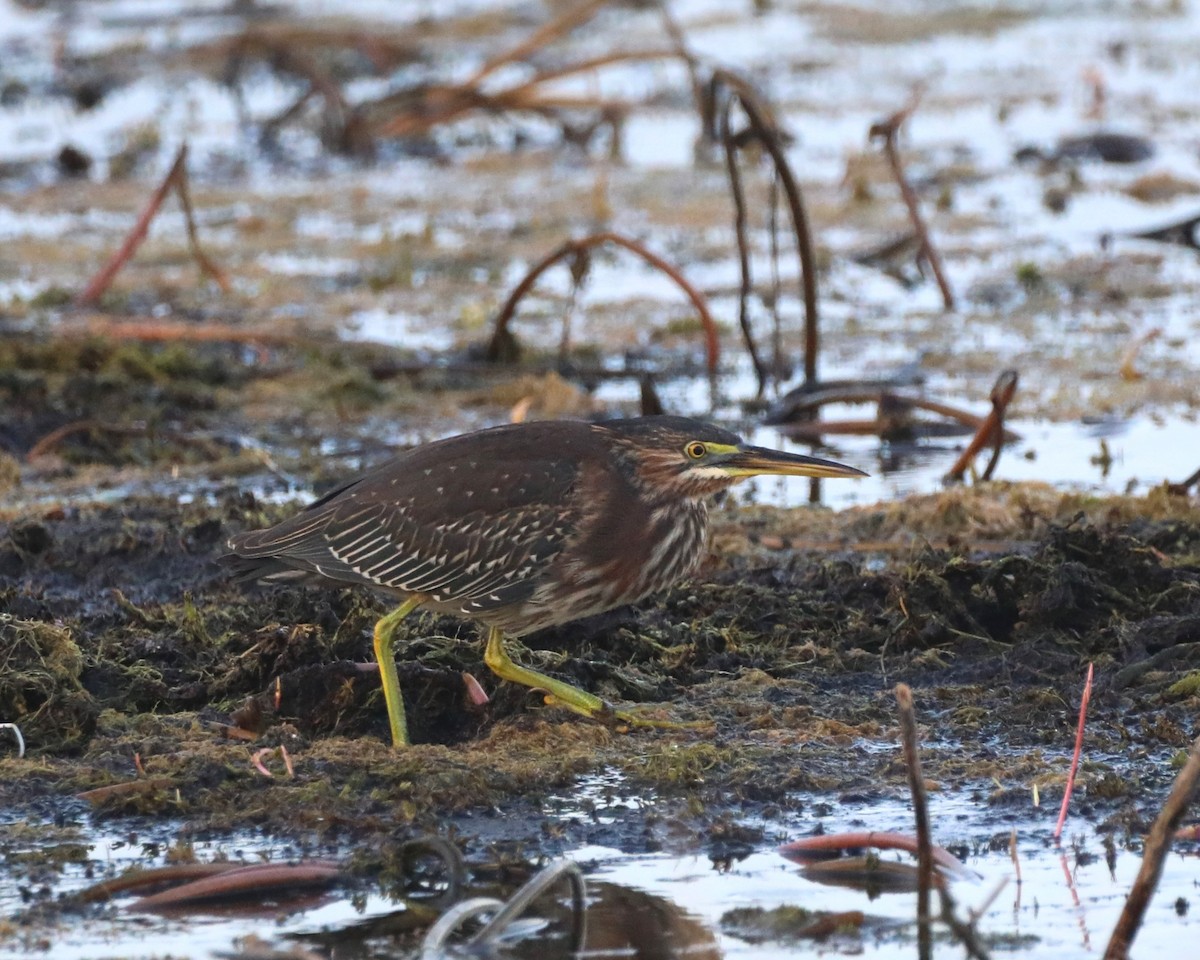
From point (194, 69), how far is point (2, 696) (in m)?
17.3

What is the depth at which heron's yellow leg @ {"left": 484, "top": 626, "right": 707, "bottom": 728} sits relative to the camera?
649 cm

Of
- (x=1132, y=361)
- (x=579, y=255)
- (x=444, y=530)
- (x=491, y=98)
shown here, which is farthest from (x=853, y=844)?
(x=491, y=98)

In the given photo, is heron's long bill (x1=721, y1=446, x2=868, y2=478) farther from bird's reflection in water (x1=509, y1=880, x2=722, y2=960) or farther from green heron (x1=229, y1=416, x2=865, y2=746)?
bird's reflection in water (x1=509, y1=880, x2=722, y2=960)

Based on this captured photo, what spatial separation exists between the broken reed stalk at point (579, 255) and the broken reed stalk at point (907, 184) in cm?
127

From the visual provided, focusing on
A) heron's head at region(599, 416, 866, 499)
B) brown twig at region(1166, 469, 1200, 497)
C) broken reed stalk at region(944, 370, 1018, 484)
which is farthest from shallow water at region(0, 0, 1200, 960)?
heron's head at region(599, 416, 866, 499)

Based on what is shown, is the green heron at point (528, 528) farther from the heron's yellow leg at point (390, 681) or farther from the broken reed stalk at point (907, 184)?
the broken reed stalk at point (907, 184)

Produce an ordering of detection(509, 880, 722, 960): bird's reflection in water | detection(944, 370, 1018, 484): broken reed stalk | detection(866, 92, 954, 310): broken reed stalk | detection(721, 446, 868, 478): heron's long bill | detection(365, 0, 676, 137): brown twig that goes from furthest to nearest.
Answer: detection(365, 0, 676, 137): brown twig < detection(866, 92, 954, 310): broken reed stalk < detection(944, 370, 1018, 484): broken reed stalk < detection(721, 446, 868, 478): heron's long bill < detection(509, 880, 722, 960): bird's reflection in water

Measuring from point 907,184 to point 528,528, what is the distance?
21.3ft

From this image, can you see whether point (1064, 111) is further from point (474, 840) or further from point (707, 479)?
point (474, 840)

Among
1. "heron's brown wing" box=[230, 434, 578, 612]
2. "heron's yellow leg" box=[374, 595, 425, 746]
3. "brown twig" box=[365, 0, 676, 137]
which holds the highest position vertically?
"brown twig" box=[365, 0, 676, 137]

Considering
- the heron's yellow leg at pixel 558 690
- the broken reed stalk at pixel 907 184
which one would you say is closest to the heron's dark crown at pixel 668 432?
the heron's yellow leg at pixel 558 690

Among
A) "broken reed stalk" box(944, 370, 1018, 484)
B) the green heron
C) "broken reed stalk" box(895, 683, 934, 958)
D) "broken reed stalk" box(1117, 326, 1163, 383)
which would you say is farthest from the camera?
"broken reed stalk" box(1117, 326, 1163, 383)

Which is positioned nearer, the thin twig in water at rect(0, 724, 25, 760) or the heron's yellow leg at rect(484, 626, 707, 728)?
the thin twig in water at rect(0, 724, 25, 760)

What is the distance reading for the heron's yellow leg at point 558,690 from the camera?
21.3 feet
